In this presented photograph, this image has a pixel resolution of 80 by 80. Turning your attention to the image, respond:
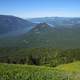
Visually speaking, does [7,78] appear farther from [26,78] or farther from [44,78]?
[44,78]

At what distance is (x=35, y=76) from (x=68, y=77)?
5269mm

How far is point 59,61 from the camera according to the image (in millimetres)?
199375

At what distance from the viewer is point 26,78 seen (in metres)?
36.4

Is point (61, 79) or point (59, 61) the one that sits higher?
point (61, 79)

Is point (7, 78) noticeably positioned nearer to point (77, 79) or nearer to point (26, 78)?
point (26, 78)

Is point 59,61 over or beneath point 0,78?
beneath

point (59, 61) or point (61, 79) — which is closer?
point (61, 79)

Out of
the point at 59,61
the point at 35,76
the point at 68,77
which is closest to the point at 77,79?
the point at 68,77

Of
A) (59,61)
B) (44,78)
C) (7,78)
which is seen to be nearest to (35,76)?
(44,78)

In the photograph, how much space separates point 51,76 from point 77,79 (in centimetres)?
420

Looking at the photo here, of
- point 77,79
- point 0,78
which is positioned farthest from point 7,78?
point 77,79

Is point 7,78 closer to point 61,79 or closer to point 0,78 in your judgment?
point 0,78

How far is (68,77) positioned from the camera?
38.4m

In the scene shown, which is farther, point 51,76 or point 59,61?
point 59,61
